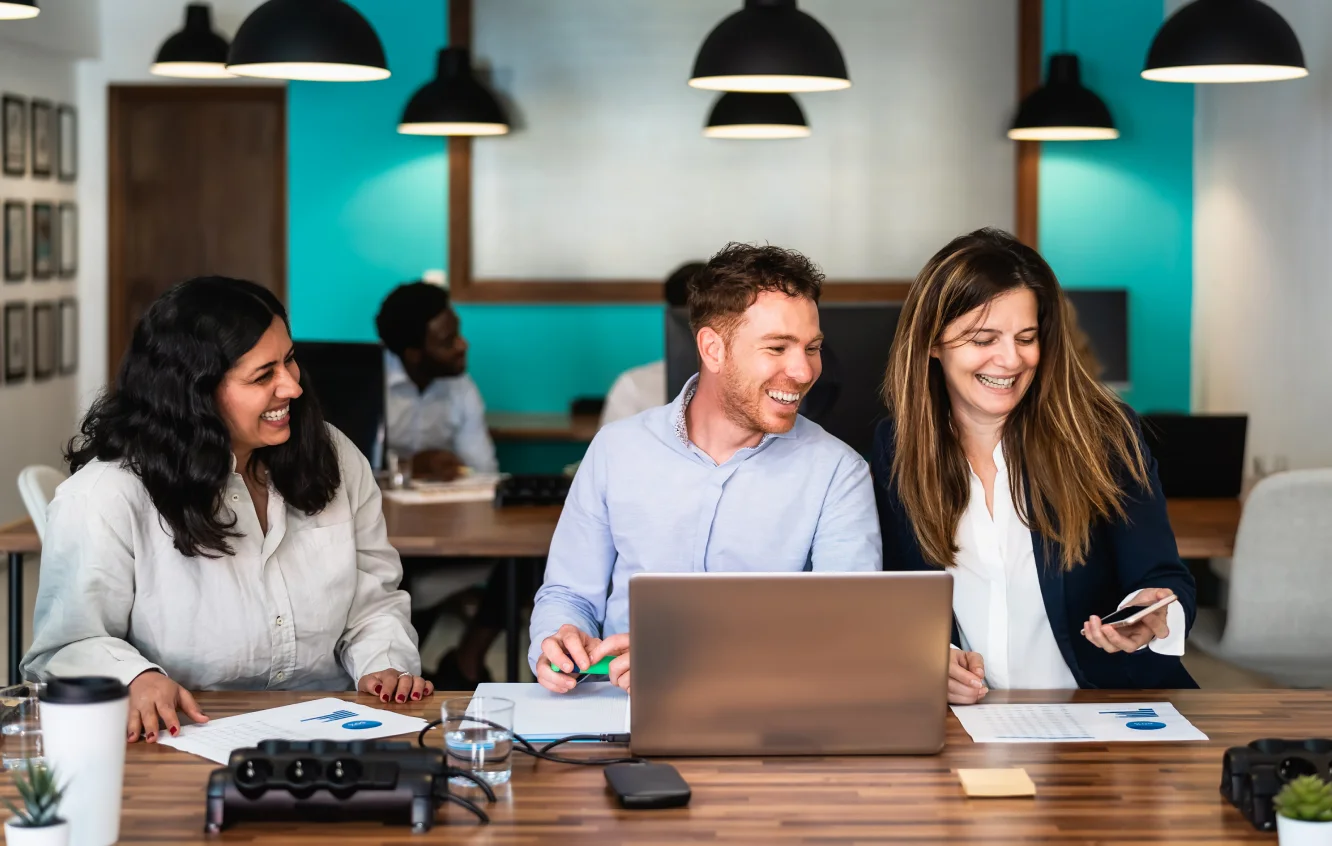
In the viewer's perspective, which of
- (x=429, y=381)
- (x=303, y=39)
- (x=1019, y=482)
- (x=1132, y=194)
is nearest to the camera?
(x=1019, y=482)

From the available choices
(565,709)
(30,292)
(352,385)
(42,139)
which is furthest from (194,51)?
(565,709)

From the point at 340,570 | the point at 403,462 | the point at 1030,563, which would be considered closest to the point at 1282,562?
the point at 1030,563

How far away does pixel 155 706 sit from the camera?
1.98m

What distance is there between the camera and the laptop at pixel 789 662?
5.72ft

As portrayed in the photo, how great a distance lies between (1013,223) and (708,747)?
5.28 meters

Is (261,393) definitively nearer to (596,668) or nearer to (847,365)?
(596,668)

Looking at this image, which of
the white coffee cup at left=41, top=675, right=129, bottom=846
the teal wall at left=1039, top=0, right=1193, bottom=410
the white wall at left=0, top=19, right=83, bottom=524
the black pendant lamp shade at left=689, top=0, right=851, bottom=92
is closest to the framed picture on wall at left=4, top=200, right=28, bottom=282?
the white wall at left=0, top=19, right=83, bottom=524

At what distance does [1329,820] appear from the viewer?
4.87 feet

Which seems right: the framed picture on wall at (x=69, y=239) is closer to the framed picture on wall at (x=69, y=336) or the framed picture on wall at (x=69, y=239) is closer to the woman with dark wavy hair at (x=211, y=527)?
the framed picture on wall at (x=69, y=336)

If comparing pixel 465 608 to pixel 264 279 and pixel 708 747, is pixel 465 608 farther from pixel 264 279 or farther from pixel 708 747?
pixel 708 747

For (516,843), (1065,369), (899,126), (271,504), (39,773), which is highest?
(899,126)

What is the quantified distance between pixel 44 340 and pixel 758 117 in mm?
3494

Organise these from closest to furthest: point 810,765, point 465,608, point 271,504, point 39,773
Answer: point 39,773, point 810,765, point 271,504, point 465,608

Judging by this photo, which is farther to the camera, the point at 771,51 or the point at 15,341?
the point at 15,341
